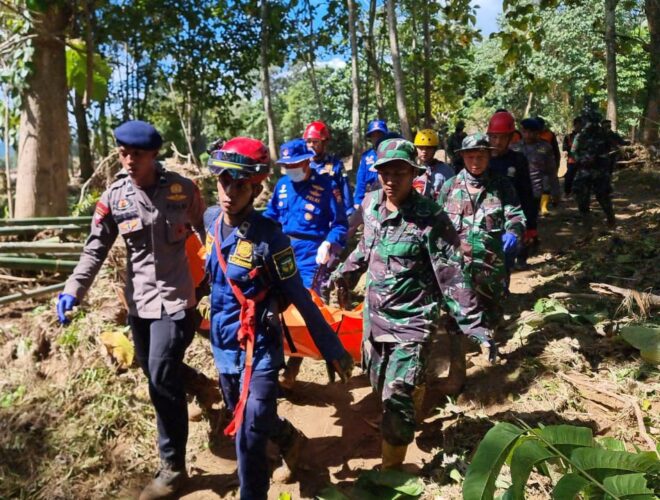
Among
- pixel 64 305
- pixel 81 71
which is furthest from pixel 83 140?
pixel 64 305

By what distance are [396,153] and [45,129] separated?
5108mm

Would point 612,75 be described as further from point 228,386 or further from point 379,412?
point 228,386

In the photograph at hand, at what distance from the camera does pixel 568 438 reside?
1.51 m

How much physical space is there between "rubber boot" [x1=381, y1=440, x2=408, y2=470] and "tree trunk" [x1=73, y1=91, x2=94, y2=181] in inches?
569

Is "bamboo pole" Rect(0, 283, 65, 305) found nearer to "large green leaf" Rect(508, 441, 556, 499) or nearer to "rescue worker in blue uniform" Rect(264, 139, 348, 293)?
"rescue worker in blue uniform" Rect(264, 139, 348, 293)

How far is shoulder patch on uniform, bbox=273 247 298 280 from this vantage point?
2.65m

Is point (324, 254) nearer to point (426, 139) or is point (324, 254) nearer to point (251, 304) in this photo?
point (251, 304)

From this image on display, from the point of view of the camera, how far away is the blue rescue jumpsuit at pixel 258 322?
8.68ft

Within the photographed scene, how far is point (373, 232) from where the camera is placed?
3129mm

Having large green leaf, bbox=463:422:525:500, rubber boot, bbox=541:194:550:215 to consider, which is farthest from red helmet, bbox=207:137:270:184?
rubber boot, bbox=541:194:550:215

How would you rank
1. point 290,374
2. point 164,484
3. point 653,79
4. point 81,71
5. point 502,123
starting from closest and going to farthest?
point 164,484 → point 290,374 → point 502,123 → point 81,71 → point 653,79

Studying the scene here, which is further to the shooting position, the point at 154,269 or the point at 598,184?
the point at 598,184

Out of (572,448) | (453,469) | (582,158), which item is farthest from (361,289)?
(572,448)

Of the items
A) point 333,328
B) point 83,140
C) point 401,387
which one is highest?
point 83,140
